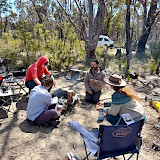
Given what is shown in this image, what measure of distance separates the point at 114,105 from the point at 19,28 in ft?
21.2

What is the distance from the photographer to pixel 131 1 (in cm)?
798

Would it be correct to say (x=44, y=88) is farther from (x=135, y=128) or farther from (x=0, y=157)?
(x=135, y=128)

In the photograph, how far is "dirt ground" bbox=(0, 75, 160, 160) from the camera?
7.71 ft

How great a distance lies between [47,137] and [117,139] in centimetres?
143

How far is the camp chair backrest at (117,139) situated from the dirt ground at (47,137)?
2.49 ft

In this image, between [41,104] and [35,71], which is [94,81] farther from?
[41,104]

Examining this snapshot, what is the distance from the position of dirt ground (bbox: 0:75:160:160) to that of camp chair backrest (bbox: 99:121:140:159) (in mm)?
758

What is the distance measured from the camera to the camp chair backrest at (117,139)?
5.30 ft

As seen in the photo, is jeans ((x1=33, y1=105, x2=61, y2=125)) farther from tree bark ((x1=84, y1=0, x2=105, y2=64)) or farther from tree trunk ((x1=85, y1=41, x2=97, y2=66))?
tree bark ((x1=84, y1=0, x2=105, y2=64))

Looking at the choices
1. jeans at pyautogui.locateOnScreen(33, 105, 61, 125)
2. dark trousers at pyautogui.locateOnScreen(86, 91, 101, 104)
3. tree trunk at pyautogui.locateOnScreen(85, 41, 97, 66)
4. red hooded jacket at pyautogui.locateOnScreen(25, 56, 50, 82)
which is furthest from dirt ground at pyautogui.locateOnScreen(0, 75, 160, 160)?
tree trunk at pyautogui.locateOnScreen(85, 41, 97, 66)

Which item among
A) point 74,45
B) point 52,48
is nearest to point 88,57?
point 74,45

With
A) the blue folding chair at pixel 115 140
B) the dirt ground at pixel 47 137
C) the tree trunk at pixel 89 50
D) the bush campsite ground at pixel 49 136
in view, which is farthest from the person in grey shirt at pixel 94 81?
the tree trunk at pixel 89 50

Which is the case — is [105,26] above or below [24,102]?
above

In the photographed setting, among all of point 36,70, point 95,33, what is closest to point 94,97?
point 36,70
